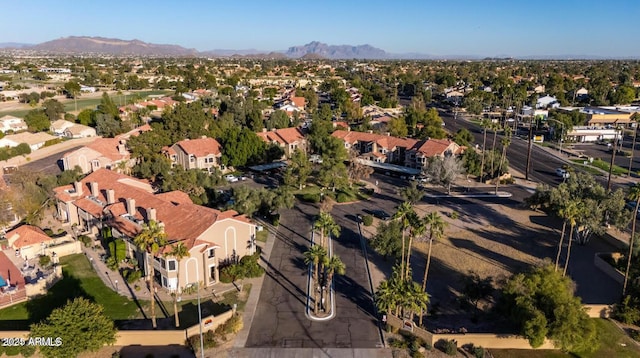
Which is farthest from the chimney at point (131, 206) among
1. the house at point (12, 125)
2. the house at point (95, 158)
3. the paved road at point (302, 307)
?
the house at point (12, 125)

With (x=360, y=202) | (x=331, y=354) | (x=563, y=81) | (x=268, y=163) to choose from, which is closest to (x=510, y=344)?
(x=331, y=354)

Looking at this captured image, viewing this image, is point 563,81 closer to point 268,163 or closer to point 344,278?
point 268,163

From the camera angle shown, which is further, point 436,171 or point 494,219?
point 436,171

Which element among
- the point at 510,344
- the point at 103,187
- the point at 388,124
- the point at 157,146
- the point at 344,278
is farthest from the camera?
the point at 388,124

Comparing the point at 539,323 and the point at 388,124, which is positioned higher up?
the point at 388,124

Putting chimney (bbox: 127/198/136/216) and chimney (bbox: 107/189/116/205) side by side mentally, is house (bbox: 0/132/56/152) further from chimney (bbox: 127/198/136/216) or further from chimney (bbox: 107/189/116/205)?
chimney (bbox: 127/198/136/216)

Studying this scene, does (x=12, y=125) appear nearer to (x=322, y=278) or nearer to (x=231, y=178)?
(x=231, y=178)
